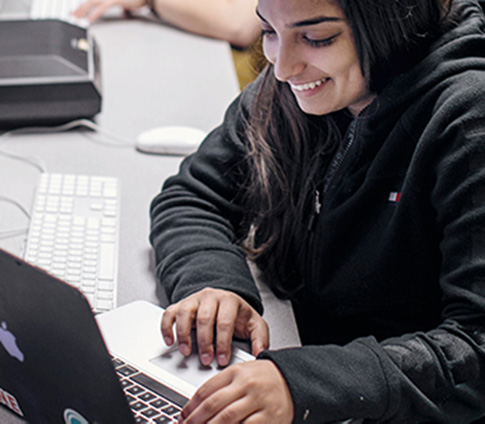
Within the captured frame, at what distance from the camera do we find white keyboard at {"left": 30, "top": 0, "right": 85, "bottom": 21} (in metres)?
1.72

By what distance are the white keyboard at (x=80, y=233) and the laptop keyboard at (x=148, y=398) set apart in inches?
6.6

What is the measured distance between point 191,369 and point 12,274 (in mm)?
276

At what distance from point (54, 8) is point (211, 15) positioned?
15.9 inches

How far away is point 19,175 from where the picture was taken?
1.18 m

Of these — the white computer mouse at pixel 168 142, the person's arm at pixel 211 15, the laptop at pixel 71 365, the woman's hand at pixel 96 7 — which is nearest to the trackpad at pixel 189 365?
the laptop at pixel 71 365

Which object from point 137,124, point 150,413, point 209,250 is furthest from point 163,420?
point 137,124

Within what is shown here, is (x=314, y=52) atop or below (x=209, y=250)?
atop

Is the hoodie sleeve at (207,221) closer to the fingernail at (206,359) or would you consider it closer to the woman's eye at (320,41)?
the fingernail at (206,359)

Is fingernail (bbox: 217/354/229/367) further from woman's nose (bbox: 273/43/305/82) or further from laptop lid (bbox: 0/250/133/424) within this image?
woman's nose (bbox: 273/43/305/82)

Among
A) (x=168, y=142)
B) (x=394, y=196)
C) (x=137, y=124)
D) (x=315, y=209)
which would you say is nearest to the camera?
(x=394, y=196)

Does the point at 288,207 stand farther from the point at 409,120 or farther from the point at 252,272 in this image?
the point at 409,120

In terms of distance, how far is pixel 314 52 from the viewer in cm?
84

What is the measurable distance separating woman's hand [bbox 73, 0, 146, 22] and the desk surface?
0.03m

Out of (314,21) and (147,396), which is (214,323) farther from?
(314,21)
